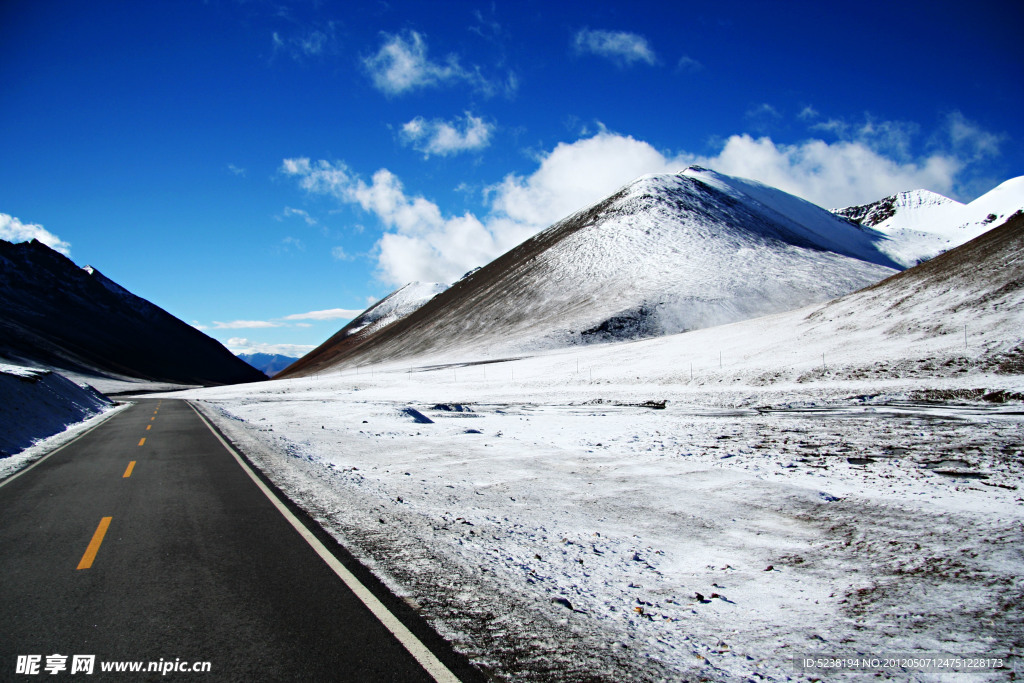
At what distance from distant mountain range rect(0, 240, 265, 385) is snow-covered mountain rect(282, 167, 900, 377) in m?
61.6

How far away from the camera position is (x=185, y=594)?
5129 mm

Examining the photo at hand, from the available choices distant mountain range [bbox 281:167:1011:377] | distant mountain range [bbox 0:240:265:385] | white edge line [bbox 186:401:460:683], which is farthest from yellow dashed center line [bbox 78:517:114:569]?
distant mountain range [bbox 0:240:265:385]

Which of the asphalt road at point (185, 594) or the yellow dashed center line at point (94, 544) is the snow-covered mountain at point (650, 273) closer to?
the asphalt road at point (185, 594)

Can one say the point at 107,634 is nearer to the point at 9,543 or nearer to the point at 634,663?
the point at 9,543

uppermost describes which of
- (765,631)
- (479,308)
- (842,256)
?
(842,256)

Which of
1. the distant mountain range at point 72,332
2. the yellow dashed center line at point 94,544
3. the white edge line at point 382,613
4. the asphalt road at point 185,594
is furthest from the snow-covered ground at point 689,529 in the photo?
the distant mountain range at point 72,332

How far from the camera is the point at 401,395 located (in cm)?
4141

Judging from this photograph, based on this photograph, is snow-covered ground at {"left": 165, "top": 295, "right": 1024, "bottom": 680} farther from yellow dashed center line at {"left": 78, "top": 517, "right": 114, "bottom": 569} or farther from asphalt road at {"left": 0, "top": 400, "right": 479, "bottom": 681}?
yellow dashed center line at {"left": 78, "top": 517, "right": 114, "bottom": 569}

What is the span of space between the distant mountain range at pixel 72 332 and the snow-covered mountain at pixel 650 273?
6158 cm

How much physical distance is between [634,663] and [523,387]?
3667cm

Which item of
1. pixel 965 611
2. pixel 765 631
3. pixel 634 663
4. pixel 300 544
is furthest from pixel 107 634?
pixel 965 611

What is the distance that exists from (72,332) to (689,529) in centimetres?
19903

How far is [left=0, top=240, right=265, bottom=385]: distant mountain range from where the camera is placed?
111m

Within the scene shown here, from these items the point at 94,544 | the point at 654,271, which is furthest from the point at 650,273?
the point at 94,544
